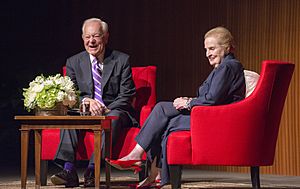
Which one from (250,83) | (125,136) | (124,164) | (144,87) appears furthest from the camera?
(144,87)

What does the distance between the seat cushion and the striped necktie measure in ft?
3.80

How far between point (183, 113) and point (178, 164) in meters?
0.42

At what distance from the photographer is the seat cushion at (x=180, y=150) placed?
485 centimetres

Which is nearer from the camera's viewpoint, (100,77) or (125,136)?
(125,136)

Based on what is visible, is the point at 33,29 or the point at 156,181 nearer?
the point at 156,181

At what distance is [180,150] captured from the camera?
191 inches

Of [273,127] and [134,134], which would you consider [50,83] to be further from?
[273,127]

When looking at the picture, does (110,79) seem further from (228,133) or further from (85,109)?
(228,133)

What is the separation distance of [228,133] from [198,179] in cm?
179

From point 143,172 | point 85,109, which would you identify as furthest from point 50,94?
point 143,172

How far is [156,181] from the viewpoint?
566 cm

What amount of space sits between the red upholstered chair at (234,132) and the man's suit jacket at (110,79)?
1030 mm

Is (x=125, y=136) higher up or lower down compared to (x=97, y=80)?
lower down

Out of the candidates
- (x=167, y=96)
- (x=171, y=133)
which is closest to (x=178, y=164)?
(x=171, y=133)
